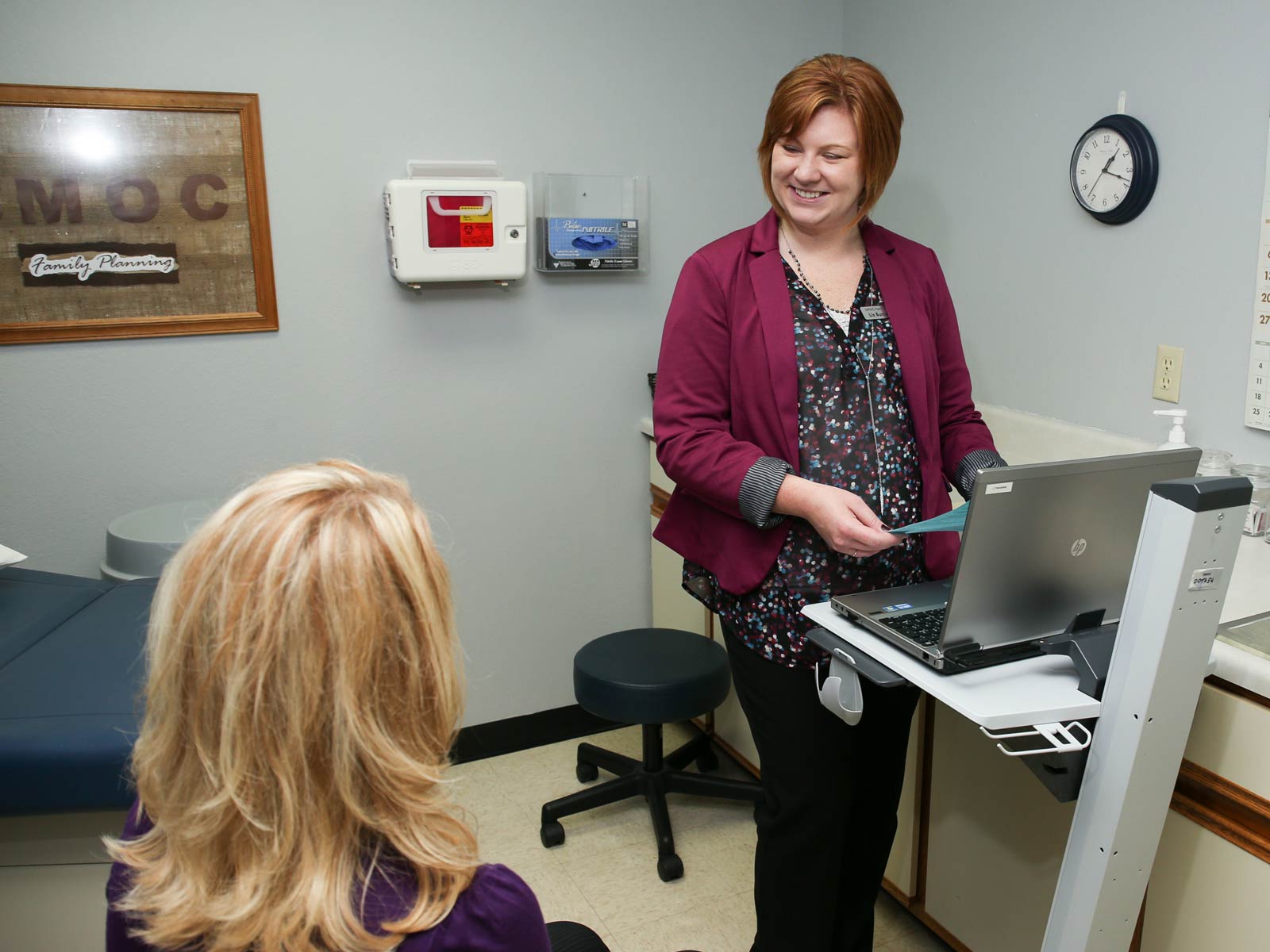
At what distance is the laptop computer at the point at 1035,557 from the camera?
1.17 meters

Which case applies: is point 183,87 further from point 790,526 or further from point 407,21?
point 790,526

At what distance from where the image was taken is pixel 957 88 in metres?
2.28

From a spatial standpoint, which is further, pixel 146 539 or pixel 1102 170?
pixel 146 539

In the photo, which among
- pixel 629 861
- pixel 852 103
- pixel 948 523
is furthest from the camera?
pixel 629 861

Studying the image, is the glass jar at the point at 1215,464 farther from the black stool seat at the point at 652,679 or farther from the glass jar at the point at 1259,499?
the black stool seat at the point at 652,679

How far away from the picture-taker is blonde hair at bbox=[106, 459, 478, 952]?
744 millimetres

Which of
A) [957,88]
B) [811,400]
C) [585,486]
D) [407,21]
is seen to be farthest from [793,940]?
[407,21]

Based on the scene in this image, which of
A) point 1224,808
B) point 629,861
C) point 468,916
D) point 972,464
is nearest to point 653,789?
point 629,861

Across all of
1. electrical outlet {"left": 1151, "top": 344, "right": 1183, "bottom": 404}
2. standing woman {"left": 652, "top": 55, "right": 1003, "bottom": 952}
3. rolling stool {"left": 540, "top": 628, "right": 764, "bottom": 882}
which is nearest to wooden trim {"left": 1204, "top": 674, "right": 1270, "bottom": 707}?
standing woman {"left": 652, "top": 55, "right": 1003, "bottom": 952}

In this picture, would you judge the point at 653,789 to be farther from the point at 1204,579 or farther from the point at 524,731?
the point at 1204,579

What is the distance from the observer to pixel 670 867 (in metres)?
2.19

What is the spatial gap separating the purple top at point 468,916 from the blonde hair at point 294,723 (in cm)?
1

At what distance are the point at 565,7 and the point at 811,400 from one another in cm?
142

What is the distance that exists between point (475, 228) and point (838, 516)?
1315 mm
